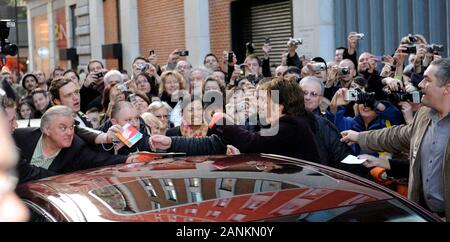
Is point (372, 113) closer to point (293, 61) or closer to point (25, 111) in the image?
point (293, 61)

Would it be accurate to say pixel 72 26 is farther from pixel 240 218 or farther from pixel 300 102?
pixel 240 218

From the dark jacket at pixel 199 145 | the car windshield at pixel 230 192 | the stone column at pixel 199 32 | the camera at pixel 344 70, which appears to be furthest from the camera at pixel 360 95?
the stone column at pixel 199 32

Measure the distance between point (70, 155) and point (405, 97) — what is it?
2715 millimetres

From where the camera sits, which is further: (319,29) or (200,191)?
Result: (319,29)

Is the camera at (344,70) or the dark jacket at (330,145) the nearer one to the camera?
the dark jacket at (330,145)

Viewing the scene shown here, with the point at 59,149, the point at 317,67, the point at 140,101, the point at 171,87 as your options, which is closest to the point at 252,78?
the point at 171,87

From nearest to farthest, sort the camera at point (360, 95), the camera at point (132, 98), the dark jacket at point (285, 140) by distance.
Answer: the dark jacket at point (285, 140) → the camera at point (360, 95) → the camera at point (132, 98)

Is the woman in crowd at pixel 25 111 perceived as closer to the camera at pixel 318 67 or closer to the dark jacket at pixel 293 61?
the dark jacket at pixel 293 61

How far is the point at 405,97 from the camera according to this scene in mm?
5637

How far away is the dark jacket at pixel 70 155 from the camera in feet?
16.5

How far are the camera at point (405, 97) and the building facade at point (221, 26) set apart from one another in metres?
5.26
